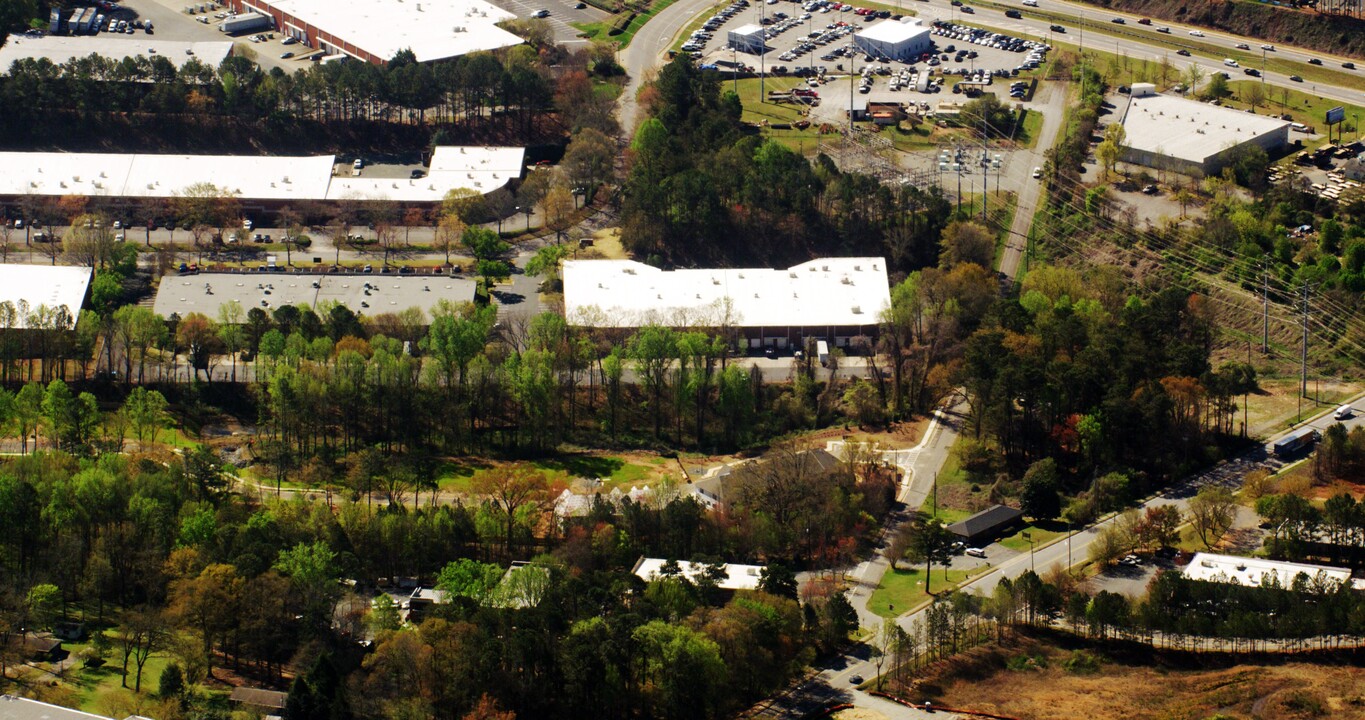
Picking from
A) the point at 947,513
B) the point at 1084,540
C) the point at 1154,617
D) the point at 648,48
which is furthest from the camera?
the point at 648,48

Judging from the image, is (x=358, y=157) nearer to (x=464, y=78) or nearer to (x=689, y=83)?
(x=464, y=78)

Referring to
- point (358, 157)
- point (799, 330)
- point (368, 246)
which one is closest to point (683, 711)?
point (799, 330)

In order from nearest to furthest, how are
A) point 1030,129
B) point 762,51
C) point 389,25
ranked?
point 1030,129
point 762,51
point 389,25

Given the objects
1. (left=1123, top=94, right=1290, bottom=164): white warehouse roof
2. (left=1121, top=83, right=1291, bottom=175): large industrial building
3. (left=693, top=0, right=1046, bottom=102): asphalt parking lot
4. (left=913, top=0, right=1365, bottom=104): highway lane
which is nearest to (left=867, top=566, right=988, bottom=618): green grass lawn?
(left=1121, top=83, right=1291, bottom=175): large industrial building

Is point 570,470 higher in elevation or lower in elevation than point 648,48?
lower

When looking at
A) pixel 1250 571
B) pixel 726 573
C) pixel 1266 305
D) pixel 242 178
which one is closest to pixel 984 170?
pixel 1266 305

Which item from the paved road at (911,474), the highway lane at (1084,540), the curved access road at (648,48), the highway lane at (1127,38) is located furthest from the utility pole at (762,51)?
the highway lane at (1084,540)

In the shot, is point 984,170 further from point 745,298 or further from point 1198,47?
point 1198,47
